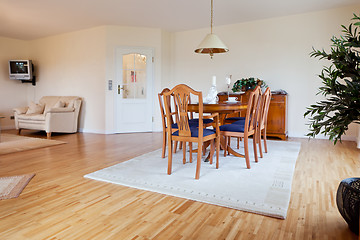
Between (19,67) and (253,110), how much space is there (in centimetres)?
682

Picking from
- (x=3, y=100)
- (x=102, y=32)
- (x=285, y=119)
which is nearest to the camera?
(x=285, y=119)

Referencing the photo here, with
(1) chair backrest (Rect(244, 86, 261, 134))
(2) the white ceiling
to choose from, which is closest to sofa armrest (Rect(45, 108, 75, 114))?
(2) the white ceiling

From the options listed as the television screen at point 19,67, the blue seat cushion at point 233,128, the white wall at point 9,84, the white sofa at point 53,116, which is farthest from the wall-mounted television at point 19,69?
the blue seat cushion at point 233,128

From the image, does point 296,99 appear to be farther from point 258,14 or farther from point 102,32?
point 102,32

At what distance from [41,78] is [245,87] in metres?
5.69

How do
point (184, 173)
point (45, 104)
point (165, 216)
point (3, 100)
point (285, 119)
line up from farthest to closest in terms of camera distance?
point (3, 100), point (45, 104), point (285, 119), point (184, 173), point (165, 216)

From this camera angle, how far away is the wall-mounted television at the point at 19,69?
23.7 ft

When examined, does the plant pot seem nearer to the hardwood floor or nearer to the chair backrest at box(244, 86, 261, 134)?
the hardwood floor

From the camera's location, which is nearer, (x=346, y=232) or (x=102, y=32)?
(x=346, y=232)

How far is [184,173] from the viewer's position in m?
2.81

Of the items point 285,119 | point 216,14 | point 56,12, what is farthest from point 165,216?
point 56,12

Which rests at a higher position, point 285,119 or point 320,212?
point 285,119

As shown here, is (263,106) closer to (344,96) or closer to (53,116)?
(344,96)

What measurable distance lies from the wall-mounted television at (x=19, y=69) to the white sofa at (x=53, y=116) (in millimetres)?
1333
